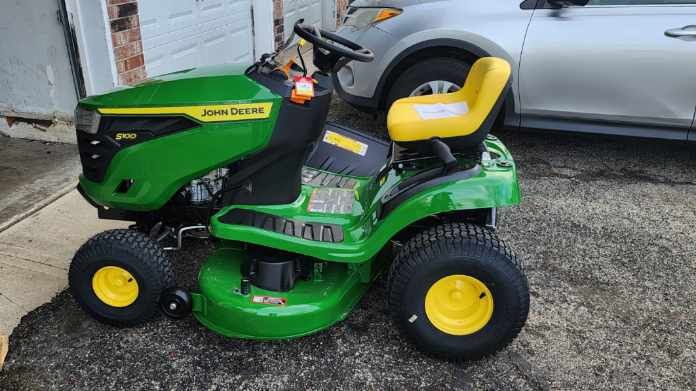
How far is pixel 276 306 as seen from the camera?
2.36 metres

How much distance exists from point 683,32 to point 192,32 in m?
3.78

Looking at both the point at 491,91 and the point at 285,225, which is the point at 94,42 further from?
the point at 491,91

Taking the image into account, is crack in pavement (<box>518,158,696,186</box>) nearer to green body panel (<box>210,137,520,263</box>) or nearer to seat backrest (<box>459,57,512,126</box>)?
green body panel (<box>210,137,520,263</box>)

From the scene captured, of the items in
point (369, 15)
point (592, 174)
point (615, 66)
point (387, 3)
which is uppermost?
point (387, 3)

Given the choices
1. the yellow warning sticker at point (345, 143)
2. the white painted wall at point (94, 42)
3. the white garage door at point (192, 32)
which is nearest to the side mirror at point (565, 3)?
the yellow warning sticker at point (345, 143)

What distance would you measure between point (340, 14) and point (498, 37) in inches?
258

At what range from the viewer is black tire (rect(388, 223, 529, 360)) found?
7.43ft

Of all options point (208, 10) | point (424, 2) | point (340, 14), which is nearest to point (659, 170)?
point (424, 2)

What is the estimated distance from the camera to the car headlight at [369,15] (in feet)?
14.8

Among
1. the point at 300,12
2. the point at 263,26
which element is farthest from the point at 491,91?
the point at 300,12

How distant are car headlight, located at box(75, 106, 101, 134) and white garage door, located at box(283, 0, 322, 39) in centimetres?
465

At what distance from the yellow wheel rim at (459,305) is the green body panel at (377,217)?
0.92ft

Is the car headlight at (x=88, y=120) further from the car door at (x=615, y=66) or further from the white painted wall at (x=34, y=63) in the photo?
the car door at (x=615, y=66)

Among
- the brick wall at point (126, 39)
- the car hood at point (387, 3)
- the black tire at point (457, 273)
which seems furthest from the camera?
the car hood at point (387, 3)
